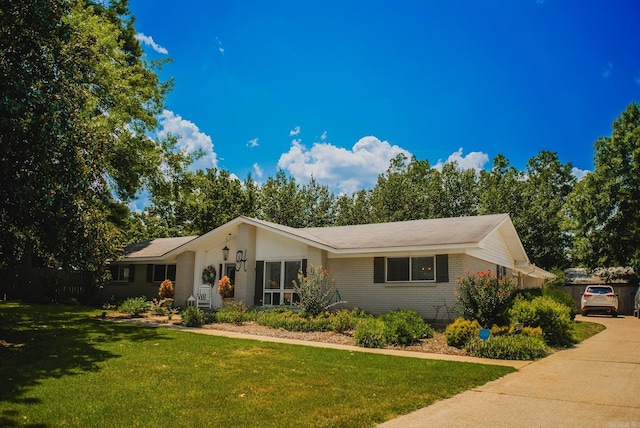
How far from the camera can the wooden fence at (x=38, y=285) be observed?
24.6m

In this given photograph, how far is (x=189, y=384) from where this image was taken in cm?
751

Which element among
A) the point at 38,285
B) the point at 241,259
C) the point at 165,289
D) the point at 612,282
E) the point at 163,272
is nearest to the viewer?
the point at 241,259

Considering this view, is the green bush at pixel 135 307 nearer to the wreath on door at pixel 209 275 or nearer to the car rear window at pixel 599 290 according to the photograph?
the wreath on door at pixel 209 275

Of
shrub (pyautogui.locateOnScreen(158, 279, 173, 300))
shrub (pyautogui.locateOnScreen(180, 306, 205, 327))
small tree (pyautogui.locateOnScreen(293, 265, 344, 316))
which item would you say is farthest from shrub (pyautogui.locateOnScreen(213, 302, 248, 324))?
shrub (pyautogui.locateOnScreen(158, 279, 173, 300))

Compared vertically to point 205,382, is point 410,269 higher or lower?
higher

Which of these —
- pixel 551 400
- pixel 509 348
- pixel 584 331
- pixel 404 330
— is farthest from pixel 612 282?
pixel 551 400

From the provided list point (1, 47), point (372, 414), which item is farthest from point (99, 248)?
point (372, 414)

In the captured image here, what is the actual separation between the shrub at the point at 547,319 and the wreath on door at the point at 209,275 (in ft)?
46.2

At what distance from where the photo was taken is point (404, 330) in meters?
13.2

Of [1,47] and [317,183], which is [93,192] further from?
[317,183]

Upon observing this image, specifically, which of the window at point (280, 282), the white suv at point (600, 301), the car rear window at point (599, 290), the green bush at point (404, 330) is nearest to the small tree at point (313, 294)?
the window at point (280, 282)

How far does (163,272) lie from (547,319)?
20.6 metres

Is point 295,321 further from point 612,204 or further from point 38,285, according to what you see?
point 612,204

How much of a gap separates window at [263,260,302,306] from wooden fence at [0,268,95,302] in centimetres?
1162
